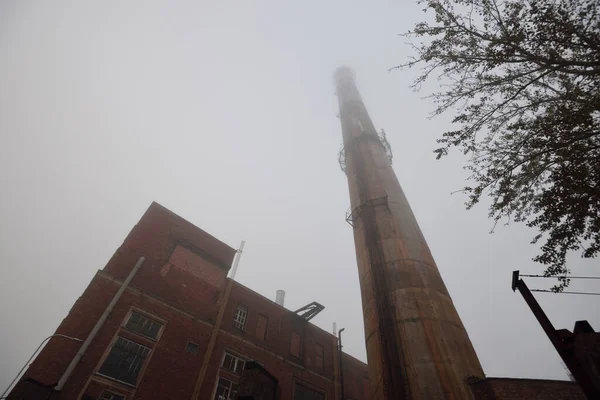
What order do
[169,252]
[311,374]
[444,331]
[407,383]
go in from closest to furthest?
[407,383] < [444,331] < [169,252] < [311,374]

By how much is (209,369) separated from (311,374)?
7285mm

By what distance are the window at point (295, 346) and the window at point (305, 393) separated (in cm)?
169

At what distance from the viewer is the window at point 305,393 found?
17.5 meters

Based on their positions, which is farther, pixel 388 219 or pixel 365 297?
pixel 388 219

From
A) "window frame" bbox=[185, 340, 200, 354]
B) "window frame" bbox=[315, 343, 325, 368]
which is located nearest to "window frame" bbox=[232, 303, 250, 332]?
"window frame" bbox=[185, 340, 200, 354]

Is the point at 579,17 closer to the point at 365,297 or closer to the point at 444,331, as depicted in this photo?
the point at 444,331

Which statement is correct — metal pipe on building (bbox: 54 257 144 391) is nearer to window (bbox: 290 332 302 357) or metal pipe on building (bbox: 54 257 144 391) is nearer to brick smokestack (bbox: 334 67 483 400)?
brick smokestack (bbox: 334 67 483 400)

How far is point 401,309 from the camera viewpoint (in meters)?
8.70

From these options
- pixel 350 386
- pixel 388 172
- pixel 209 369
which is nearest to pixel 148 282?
pixel 209 369

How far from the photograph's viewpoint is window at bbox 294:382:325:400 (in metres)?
17.5

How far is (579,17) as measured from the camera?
19.2 feet

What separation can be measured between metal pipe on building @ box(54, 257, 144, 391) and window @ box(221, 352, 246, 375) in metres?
6.07

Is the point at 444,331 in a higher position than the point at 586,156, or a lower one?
lower

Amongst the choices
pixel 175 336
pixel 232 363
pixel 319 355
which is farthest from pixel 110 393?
pixel 319 355
